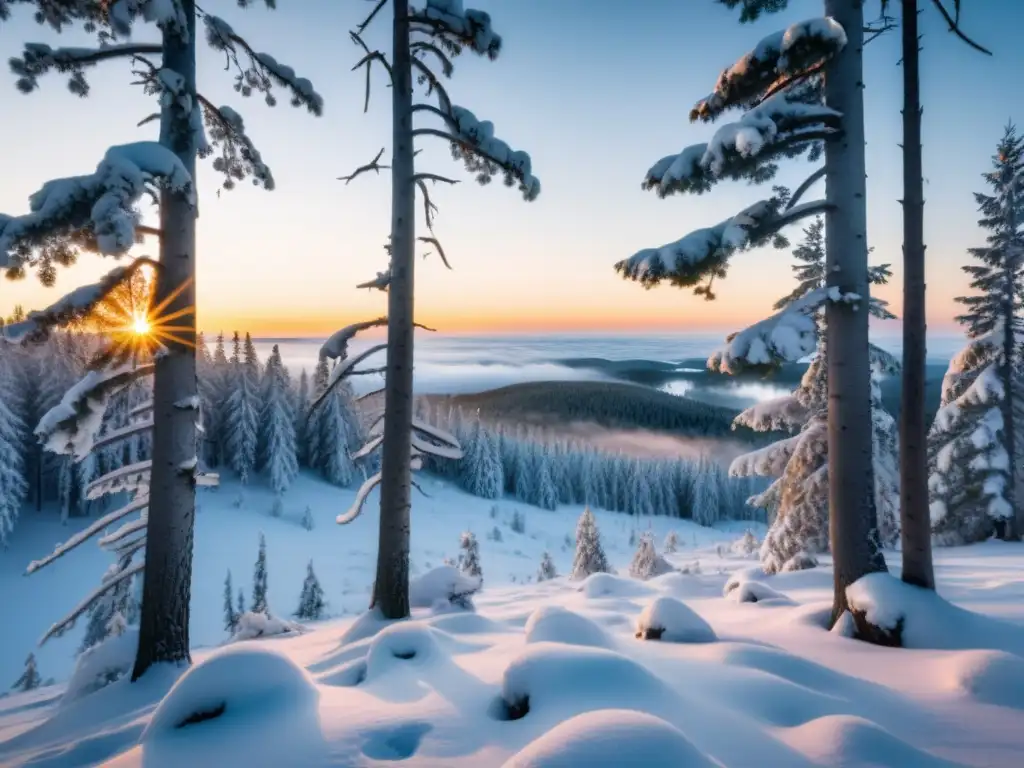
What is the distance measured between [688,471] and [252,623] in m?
96.0

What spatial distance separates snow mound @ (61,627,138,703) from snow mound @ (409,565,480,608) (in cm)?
361

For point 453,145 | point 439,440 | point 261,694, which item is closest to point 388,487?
point 439,440

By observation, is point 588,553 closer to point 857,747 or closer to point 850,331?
point 850,331

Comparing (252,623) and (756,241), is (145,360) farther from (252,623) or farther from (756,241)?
(756,241)

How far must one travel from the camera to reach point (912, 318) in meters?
5.77

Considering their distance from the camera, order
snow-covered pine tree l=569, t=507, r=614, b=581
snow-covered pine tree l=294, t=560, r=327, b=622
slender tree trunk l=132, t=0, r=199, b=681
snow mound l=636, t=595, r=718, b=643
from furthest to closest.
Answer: snow-covered pine tree l=569, t=507, r=614, b=581 < snow-covered pine tree l=294, t=560, r=327, b=622 < slender tree trunk l=132, t=0, r=199, b=681 < snow mound l=636, t=595, r=718, b=643

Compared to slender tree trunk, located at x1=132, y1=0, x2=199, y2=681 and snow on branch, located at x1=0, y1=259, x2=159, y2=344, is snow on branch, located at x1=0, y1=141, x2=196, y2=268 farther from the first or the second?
slender tree trunk, located at x1=132, y1=0, x2=199, y2=681

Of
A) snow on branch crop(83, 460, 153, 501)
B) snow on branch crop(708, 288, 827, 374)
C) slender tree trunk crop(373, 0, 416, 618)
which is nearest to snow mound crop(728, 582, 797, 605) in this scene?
snow on branch crop(708, 288, 827, 374)

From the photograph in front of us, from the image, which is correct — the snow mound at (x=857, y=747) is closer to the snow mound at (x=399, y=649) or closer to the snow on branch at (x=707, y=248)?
the snow mound at (x=399, y=649)

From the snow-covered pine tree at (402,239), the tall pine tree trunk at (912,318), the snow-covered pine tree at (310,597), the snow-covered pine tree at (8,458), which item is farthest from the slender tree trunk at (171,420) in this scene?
the snow-covered pine tree at (8,458)

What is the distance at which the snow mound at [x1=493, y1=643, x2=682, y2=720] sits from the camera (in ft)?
10.0

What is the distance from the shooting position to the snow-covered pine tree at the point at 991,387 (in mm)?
15875

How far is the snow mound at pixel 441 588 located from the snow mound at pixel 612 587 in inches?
90.1

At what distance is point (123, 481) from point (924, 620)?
371 inches
